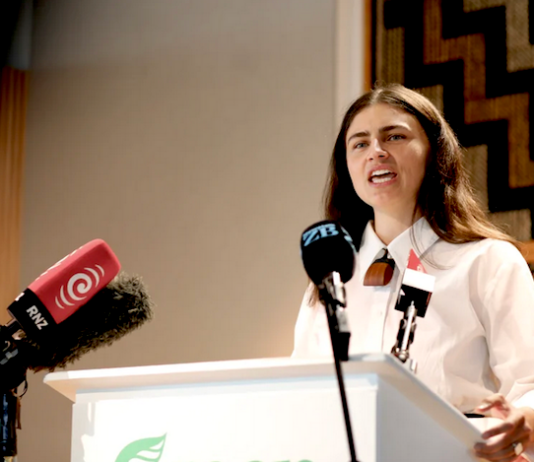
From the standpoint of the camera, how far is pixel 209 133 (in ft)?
10.7

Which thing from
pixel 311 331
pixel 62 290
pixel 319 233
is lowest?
pixel 311 331

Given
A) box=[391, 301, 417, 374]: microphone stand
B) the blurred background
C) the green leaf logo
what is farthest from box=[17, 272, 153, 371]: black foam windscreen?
the blurred background

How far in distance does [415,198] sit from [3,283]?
2090mm

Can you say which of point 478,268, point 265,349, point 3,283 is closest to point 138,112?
point 3,283

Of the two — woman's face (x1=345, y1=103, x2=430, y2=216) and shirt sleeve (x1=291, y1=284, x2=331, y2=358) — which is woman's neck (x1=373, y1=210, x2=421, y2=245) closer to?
woman's face (x1=345, y1=103, x2=430, y2=216)

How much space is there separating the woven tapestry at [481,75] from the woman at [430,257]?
62cm

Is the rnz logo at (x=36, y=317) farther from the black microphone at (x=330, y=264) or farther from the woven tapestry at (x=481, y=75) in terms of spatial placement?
the woven tapestry at (x=481, y=75)

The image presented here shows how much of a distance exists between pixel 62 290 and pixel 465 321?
0.81 meters

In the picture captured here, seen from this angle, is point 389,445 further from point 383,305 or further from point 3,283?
point 3,283

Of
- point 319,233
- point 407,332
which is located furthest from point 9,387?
point 407,332

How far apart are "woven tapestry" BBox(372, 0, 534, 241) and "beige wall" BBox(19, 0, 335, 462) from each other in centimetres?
29

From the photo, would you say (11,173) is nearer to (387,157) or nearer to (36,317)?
(387,157)

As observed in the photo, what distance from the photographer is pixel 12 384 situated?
124 cm

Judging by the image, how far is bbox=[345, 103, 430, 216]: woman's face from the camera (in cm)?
192
